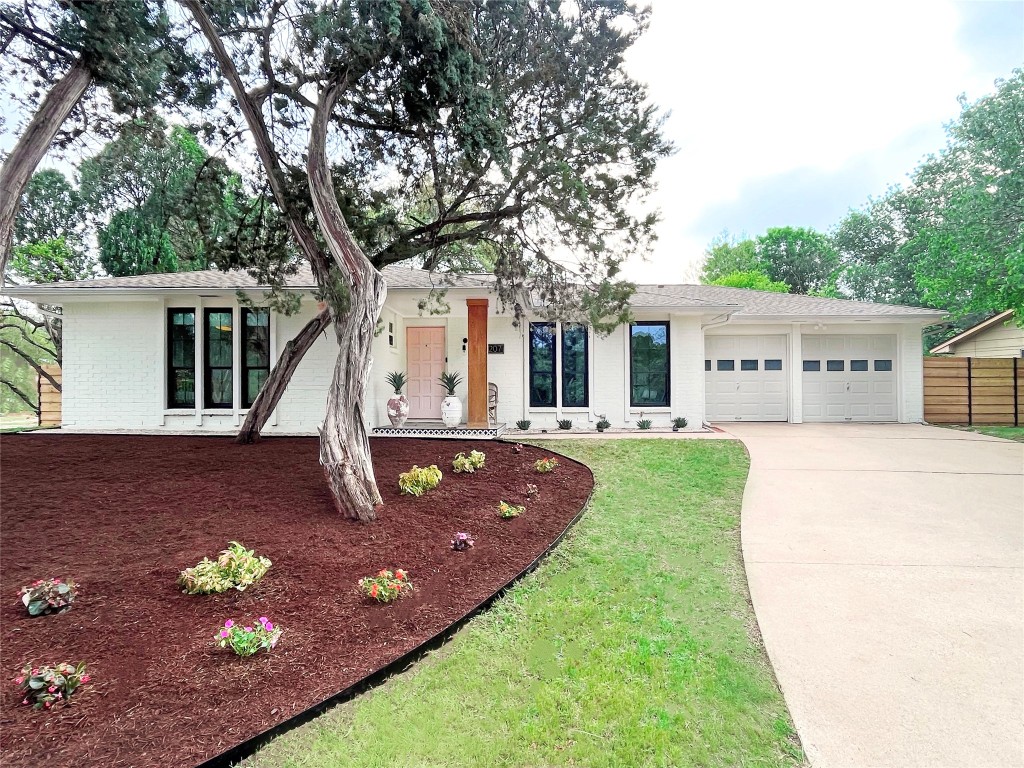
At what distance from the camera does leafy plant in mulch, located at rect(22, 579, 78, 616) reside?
262 centimetres

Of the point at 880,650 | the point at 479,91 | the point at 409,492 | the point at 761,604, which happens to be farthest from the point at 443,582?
the point at 479,91

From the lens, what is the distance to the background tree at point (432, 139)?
4613 mm

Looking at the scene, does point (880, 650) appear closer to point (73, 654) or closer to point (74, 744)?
point (74, 744)

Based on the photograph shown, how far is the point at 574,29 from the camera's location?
5.91 metres

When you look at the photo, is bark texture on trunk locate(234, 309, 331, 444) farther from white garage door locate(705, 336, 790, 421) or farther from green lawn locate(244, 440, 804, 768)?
white garage door locate(705, 336, 790, 421)

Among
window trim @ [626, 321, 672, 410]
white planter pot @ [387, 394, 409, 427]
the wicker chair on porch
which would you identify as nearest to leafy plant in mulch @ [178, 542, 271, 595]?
white planter pot @ [387, 394, 409, 427]

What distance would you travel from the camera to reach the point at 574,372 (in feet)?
35.9

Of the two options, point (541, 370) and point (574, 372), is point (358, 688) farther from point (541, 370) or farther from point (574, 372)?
point (574, 372)

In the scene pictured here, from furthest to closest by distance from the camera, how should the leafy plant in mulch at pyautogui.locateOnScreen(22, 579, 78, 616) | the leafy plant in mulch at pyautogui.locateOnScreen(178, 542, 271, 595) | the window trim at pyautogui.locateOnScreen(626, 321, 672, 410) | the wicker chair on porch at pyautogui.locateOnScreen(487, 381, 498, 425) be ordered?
the window trim at pyautogui.locateOnScreen(626, 321, 672, 410), the wicker chair on porch at pyautogui.locateOnScreen(487, 381, 498, 425), the leafy plant in mulch at pyautogui.locateOnScreen(178, 542, 271, 595), the leafy plant in mulch at pyautogui.locateOnScreen(22, 579, 78, 616)

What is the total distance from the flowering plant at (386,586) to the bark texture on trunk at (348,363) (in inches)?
49.7

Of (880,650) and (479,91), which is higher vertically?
(479,91)

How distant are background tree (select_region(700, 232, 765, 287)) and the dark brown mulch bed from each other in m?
33.0

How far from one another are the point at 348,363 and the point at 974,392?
Answer: 1592cm

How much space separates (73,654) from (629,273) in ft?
22.6
